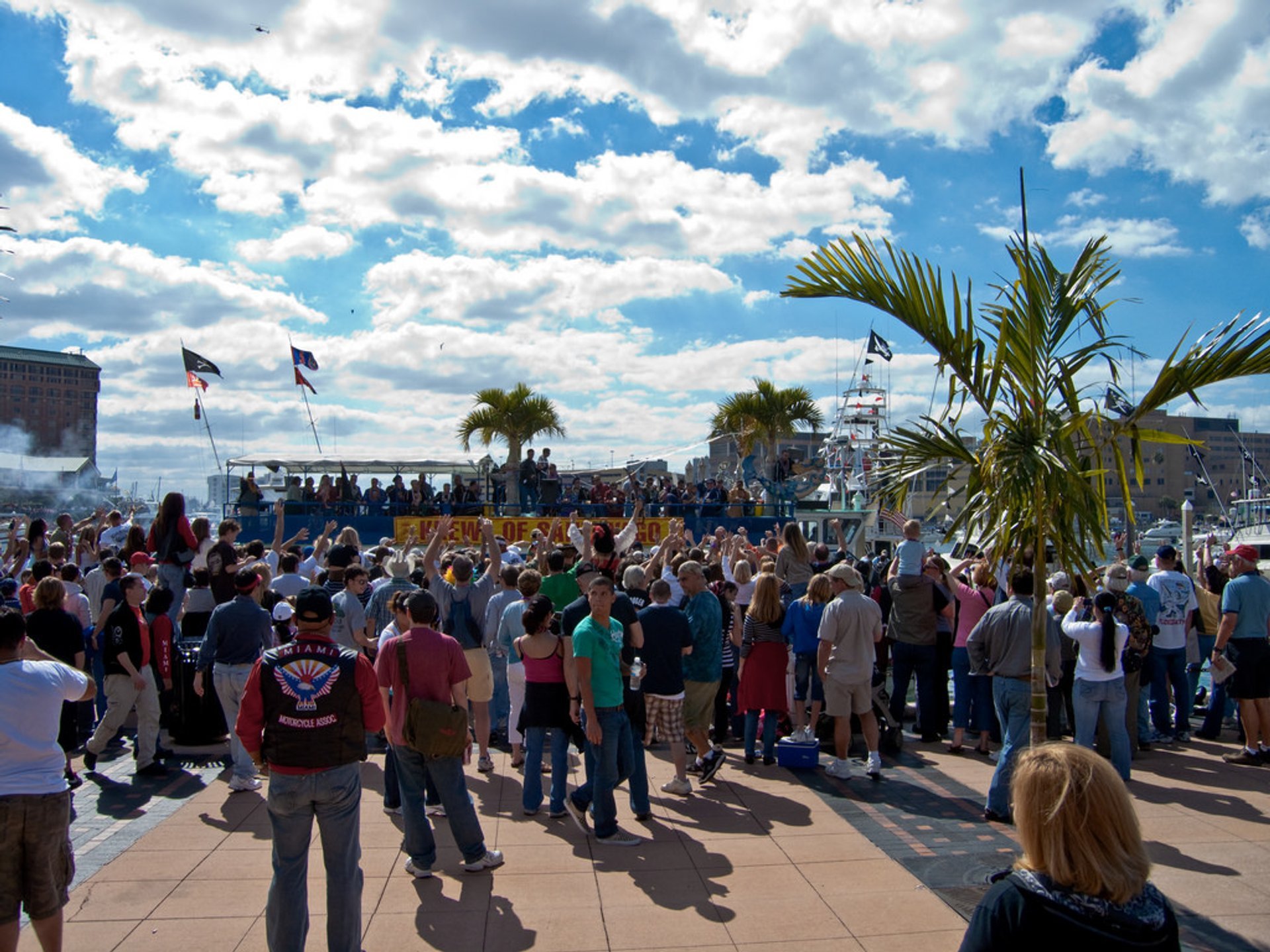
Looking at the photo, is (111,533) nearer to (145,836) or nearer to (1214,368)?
(145,836)

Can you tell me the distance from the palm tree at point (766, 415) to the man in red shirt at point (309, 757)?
28435mm

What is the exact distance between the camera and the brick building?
139750 mm

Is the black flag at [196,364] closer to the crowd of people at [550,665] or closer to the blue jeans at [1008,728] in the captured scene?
the crowd of people at [550,665]

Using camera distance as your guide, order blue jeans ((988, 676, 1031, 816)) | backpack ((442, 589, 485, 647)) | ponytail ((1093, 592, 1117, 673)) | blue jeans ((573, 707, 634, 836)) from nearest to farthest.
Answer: blue jeans ((573, 707, 634, 836)) < blue jeans ((988, 676, 1031, 816)) < ponytail ((1093, 592, 1117, 673)) < backpack ((442, 589, 485, 647))

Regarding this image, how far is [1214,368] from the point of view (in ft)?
16.9

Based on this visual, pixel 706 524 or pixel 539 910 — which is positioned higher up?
pixel 706 524

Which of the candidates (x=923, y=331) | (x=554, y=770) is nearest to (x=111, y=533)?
(x=554, y=770)

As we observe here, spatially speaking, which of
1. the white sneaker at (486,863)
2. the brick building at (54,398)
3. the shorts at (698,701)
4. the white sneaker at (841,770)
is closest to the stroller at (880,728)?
the white sneaker at (841,770)

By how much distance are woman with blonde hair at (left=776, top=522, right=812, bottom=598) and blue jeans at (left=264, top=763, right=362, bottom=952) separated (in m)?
6.50

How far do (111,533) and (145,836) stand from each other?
23.5ft

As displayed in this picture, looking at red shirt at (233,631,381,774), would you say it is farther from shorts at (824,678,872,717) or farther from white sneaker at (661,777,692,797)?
shorts at (824,678,872,717)

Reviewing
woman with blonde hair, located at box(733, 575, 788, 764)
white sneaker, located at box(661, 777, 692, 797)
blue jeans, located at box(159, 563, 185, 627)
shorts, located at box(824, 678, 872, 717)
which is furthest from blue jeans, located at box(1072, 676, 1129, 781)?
blue jeans, located at box(159, 563, 185, 627)

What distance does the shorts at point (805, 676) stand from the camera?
27.5 ft

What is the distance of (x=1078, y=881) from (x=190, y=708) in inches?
321
